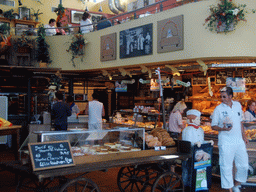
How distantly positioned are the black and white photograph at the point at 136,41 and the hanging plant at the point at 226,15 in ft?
6.39

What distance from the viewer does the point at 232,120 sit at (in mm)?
5473

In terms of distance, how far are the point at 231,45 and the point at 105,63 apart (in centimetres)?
443

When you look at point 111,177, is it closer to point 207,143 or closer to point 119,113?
point 207,143

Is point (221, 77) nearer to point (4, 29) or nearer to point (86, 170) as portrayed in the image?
point (86, 170)

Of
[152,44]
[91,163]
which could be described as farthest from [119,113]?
[91,163]

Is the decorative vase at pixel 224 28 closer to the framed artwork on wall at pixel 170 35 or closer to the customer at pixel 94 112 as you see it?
the framed artwork on wall at pixel 170 35

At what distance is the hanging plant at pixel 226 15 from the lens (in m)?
7.27

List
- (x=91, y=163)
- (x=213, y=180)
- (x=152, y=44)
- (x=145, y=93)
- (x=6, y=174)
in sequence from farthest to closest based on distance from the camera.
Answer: (x=145, y=93) < (x=152, y=44) < (x=6, y=174) < (x=213, y=180) < (x=91, y=163)

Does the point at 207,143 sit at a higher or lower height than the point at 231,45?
lower

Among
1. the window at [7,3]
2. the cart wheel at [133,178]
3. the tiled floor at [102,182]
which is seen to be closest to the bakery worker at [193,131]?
the cart wheel at [133,178]

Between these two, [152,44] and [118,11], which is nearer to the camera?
[152,44]

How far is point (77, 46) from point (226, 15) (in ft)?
18.5

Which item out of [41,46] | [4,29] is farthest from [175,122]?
[4,29]

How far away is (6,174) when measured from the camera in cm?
732
